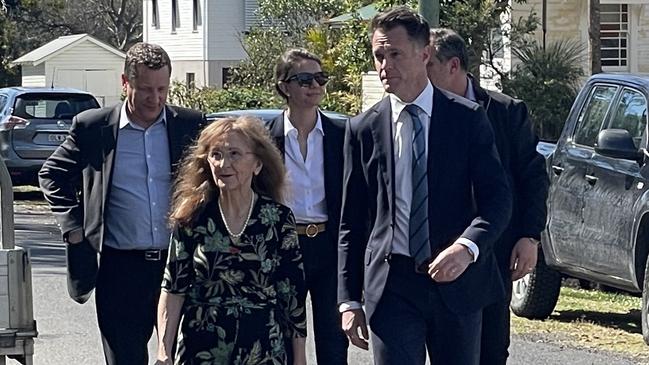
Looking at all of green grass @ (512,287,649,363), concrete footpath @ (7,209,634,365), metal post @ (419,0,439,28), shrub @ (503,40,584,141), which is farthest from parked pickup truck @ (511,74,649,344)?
shrub @ (503,40,584,141)

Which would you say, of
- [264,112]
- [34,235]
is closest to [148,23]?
[34,235]

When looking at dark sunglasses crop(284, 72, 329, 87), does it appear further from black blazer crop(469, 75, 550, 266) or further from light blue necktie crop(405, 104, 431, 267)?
light blue necktie crop(405, 104, 431, 267)

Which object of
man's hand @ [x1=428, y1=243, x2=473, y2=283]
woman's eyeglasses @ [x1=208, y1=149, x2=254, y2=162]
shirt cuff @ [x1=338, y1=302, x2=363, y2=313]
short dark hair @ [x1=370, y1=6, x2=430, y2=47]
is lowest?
shirt cuff @ [x1=338, y1=302, x2=363, y2=313]

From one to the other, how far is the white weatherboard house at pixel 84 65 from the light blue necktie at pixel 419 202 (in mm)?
47036

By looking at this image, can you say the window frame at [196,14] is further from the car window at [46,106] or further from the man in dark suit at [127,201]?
the man in dark suit at [127,201]

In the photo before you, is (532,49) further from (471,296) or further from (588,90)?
(471,296)

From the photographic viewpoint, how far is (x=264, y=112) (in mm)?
13992

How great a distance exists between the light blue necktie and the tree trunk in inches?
625

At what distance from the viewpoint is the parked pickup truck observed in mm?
10430

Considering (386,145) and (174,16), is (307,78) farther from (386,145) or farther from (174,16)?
(174,16)

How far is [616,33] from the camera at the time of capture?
96.8 feet

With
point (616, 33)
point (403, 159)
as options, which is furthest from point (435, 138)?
point (616, 33)

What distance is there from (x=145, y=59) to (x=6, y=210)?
37.5 inches

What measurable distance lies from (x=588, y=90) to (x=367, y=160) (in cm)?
632
